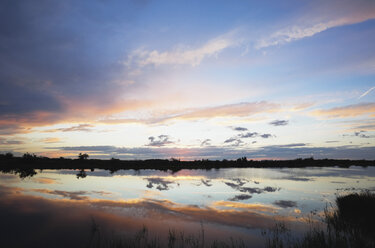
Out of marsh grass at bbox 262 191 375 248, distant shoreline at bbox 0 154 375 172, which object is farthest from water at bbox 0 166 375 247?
distant shoreline at bbox 0 154 375 172

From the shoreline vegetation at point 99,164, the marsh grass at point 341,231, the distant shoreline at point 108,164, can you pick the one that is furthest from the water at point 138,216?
the distant shoreline at point 108,164

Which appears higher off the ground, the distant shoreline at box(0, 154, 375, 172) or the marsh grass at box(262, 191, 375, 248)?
the marsh grass at box(262, 191, 375, 248)

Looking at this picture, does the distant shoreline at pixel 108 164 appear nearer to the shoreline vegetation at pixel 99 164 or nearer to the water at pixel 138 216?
the shoreline vegetation at pixel 99 164

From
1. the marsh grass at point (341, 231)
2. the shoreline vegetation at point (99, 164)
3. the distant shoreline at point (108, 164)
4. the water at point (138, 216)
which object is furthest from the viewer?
the distant shoreline at point (108, 164)

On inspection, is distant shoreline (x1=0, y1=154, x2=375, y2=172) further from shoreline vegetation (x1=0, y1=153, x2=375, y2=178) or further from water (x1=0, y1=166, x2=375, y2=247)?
water (x1=0, y1=166, x2=375, y2=247)

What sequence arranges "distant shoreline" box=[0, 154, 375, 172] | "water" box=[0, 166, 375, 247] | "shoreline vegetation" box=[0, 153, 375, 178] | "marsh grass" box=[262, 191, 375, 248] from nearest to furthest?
"marsh grass" box=[262, 191, 375, 248] → "water" box=[0, 166, 375, 247] → "shoreline vegetation" box=[0, 153, 375, 178] → "distant shoreline" box=[0, 154, 375, 172]

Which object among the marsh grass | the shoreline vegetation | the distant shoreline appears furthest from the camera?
the distant shoreline

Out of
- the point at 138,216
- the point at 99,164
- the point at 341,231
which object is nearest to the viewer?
the point at 341,231

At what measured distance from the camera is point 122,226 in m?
→ 13.5

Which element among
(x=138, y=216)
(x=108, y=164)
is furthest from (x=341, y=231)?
(x=108, y=164)

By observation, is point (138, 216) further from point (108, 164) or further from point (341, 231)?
point (108, 164)

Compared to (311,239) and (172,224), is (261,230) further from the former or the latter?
(172,224)

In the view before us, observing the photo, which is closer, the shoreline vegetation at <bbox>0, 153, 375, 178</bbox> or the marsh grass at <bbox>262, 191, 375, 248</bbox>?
the marsh grass at <bbox>262, 191, 375, 248</bbox>

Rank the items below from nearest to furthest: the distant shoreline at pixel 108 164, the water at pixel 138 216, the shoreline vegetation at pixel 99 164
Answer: the water at pixel 138 216 < the shoreline vegetation at pixel 99 164 < the distant shoreline at pixel 108 164
